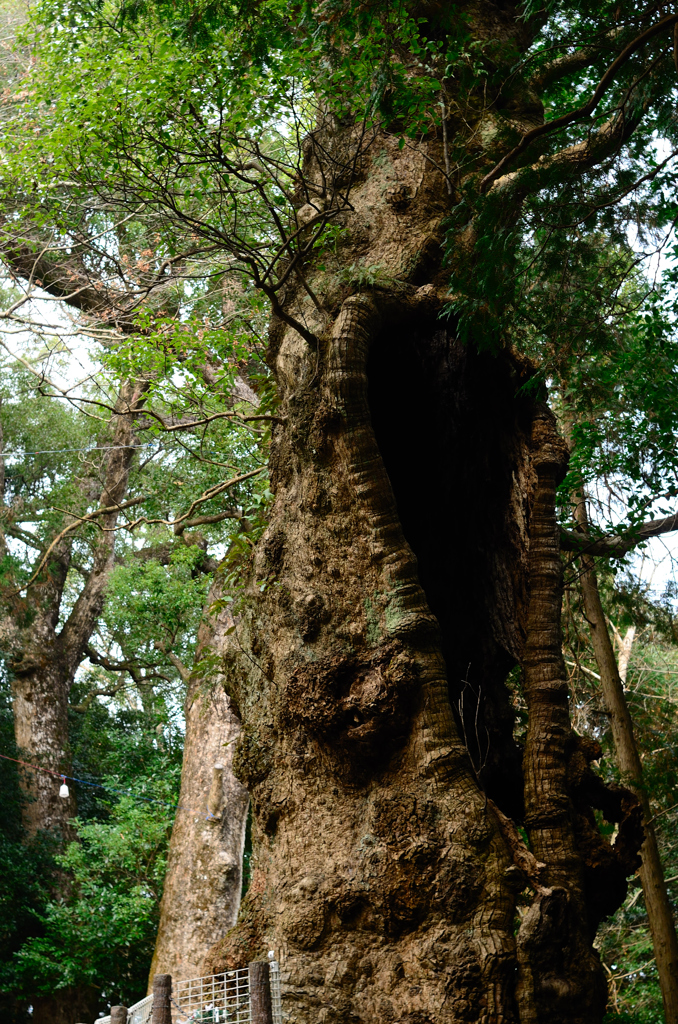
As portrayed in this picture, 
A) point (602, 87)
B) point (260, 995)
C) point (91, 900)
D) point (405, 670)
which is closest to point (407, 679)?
point (405, 670)

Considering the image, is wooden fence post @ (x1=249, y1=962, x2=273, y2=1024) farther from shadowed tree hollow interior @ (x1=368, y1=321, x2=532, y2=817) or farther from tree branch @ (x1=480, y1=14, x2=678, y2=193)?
tree branch @ (x1=480, y1=14, x2=678, y2=193)

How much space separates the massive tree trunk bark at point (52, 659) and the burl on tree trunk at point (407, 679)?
663cm

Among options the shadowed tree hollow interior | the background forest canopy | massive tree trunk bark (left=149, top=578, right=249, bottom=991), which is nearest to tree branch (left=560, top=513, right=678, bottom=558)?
the background forest canopy

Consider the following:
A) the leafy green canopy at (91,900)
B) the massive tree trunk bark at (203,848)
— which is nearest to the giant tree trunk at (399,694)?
the massive tree trunk bark at (203,848)

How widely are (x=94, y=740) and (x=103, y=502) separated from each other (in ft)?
12.8

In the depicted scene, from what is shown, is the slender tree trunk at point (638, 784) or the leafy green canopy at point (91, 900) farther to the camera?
the leafy green canopy at point (91, 900)

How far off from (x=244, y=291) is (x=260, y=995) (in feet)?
21.7

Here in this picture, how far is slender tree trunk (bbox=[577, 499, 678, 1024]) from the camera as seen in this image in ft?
22.9

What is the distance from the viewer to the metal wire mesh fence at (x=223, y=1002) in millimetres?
3998

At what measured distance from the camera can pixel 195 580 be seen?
34.9 ft

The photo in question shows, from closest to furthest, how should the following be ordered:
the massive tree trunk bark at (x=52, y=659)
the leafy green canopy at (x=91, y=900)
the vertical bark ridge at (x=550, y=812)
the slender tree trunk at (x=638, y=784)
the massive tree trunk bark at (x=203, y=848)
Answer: the vertical bark ridge at (x=550, y=812), the slender tree trunk at (x=638, y=784), the massive tree trunk bark at (x=203, y=848), the leafy green canopy at (x=91, y=900), the massive tree trunk bark at (x=52, y=659)

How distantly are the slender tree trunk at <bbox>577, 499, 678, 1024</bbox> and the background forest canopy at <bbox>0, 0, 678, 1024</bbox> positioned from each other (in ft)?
0.69

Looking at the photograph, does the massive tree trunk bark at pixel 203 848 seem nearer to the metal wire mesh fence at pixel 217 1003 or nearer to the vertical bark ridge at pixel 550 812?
the metal wire mesh fence at pixel 217 1003

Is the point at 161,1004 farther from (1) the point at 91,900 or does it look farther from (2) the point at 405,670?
(1) the point at 91,900
